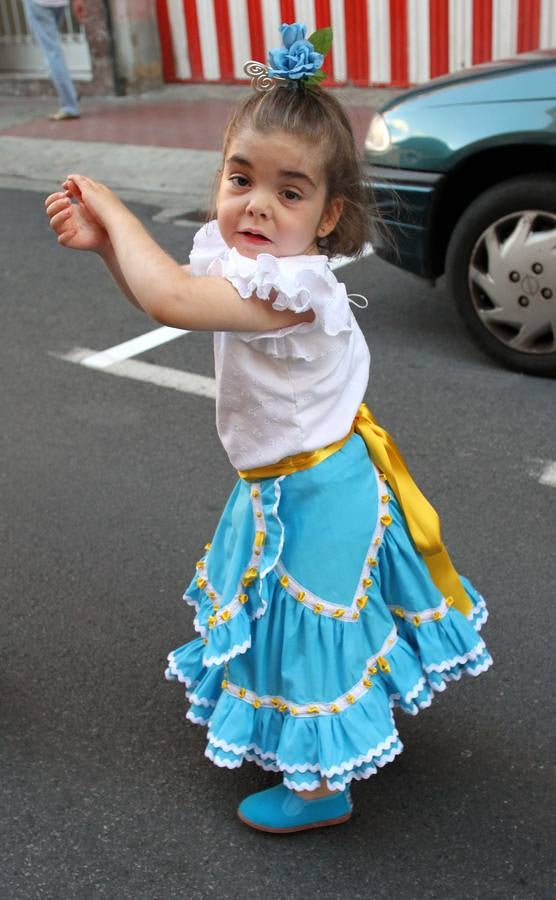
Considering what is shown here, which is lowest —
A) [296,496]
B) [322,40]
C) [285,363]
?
[296,496]

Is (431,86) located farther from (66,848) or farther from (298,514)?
(66,848)

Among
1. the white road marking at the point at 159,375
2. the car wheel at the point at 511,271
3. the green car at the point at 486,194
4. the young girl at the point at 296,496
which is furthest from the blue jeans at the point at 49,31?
the young girl at the point at 296,496

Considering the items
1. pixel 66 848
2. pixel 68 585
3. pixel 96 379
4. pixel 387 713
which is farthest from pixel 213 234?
pixel 96 379

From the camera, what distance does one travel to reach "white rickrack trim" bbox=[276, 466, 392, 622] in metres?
2.46

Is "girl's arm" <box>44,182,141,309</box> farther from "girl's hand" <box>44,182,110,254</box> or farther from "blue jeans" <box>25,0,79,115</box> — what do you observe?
"blue jeans" <box>25,0,79,115</box>

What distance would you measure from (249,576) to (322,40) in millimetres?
1072

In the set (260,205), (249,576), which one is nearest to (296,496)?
(249,576)

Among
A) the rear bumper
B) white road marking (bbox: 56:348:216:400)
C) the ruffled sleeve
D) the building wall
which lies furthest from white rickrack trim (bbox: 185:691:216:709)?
the building wall

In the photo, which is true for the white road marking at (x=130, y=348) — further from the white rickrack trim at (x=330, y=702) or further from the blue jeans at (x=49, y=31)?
the blue jeans at (x=49, y=31)

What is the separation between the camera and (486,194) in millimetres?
5008

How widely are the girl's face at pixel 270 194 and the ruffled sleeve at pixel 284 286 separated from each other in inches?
1.5

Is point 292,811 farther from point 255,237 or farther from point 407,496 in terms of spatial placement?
point 255,237

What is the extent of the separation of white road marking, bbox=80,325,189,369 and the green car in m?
1.17

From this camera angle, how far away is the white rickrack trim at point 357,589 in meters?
2.46
